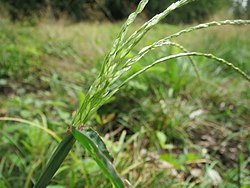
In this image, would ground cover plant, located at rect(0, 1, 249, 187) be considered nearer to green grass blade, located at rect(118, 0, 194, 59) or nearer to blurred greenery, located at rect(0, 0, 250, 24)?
green grass blade, located at rect(118, 0, 194, 59)

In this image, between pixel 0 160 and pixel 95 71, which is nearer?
pixel 0 160

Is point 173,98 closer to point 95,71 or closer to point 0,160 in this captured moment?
point 95,71

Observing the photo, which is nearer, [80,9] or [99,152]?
[99,152]

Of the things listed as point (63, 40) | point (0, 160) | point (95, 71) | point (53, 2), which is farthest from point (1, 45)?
point (53, 2)

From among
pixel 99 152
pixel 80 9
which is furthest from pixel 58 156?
pixel 80 9

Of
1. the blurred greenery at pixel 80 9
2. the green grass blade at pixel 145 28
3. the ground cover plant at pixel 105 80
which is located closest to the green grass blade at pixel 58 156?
the ground cover plant at pixel 105 80

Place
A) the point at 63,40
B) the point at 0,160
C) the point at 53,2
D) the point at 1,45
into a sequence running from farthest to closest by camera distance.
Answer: the point at 53,2 → the point at 63,40 → the point at 1,45 → the point at 0,160

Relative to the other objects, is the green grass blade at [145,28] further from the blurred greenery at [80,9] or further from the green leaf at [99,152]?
the blurred greenery at [80,9]

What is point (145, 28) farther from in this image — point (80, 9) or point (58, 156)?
point (80, 9)

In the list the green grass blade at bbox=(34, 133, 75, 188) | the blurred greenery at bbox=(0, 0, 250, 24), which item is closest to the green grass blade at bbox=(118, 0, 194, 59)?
the green grass blade at bbox=(34, 133, 75, 188)
